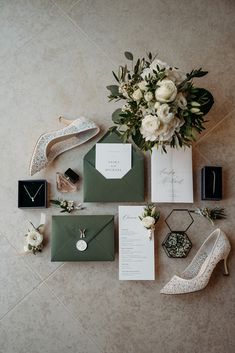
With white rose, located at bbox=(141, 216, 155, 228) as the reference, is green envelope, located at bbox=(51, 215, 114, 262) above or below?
below

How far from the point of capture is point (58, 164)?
66.2 inches

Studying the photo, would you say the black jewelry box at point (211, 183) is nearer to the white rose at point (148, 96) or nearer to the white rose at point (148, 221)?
the white rose at point (148, 221)

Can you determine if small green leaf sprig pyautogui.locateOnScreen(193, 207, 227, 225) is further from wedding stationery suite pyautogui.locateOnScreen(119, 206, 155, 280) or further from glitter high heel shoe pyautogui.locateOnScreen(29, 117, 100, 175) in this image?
glitter high heel shoe pyautogui.locateOnScreen(29, 117, 100, 175)

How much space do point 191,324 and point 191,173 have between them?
67cm

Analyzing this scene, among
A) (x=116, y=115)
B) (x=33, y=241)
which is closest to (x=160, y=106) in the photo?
(x=116, y=115)

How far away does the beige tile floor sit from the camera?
162 centimetres

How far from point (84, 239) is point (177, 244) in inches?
16.2

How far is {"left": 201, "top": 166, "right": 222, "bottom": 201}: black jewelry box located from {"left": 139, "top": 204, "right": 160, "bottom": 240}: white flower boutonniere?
9.2 inches

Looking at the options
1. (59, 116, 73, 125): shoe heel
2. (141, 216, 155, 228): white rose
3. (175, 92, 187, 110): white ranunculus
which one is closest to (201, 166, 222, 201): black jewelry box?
(141, 216, 155, 228): white rose

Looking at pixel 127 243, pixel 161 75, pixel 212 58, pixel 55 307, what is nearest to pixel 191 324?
pixel 127 243

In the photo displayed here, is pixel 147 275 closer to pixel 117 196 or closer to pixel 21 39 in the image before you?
pixel 117 196

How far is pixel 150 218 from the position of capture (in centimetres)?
158

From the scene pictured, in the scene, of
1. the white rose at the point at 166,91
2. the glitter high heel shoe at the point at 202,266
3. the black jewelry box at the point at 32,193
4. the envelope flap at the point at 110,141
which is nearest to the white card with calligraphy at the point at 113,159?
the envelope flap at the point at 110,141

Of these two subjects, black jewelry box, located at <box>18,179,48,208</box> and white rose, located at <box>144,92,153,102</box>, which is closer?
white rose, located at <box>144,92,153,102</box>
